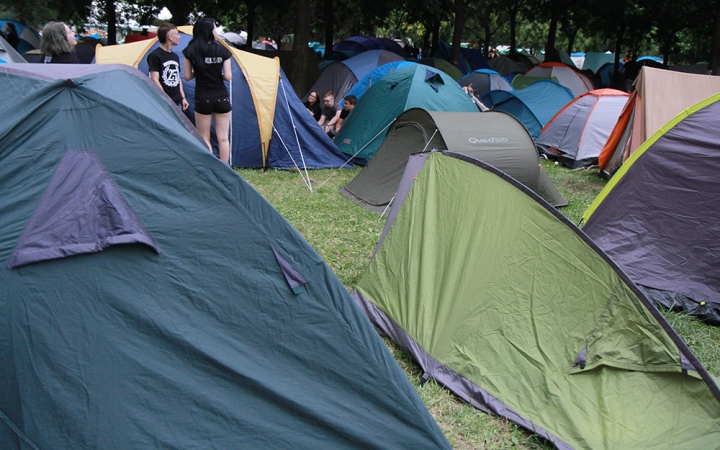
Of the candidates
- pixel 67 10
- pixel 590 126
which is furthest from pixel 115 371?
pixel 67 10

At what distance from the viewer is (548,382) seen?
2973mm

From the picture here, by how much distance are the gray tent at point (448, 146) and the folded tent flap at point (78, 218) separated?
14.0 ft

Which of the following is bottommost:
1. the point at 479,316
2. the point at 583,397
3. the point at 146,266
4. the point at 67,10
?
the point at 583,397

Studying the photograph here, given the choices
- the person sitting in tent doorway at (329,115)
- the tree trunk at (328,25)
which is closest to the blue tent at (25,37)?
the tree trunk at (328,25)

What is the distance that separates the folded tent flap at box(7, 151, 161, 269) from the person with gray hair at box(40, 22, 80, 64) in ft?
14.3

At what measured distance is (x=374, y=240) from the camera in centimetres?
570

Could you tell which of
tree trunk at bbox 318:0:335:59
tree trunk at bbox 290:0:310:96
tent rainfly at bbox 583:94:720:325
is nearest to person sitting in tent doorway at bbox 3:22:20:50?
tree trunk at bbox 290:0:310:96

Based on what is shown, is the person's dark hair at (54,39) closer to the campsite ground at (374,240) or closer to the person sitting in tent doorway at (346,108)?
the campsite ground at (374,240)

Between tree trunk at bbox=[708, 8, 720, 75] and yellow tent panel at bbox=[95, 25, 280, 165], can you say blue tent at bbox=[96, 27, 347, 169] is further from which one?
tree trunk at bbox=[708, 8, 720, 75]

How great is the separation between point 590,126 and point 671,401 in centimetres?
805

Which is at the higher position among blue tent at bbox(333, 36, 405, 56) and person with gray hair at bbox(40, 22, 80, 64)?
blue tent at bbox(333, 36, 405, 56)

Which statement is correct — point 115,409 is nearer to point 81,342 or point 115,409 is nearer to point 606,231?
point 81,342

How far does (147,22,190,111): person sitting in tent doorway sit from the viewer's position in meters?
6.48

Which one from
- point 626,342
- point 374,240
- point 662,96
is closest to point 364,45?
point 662,96
